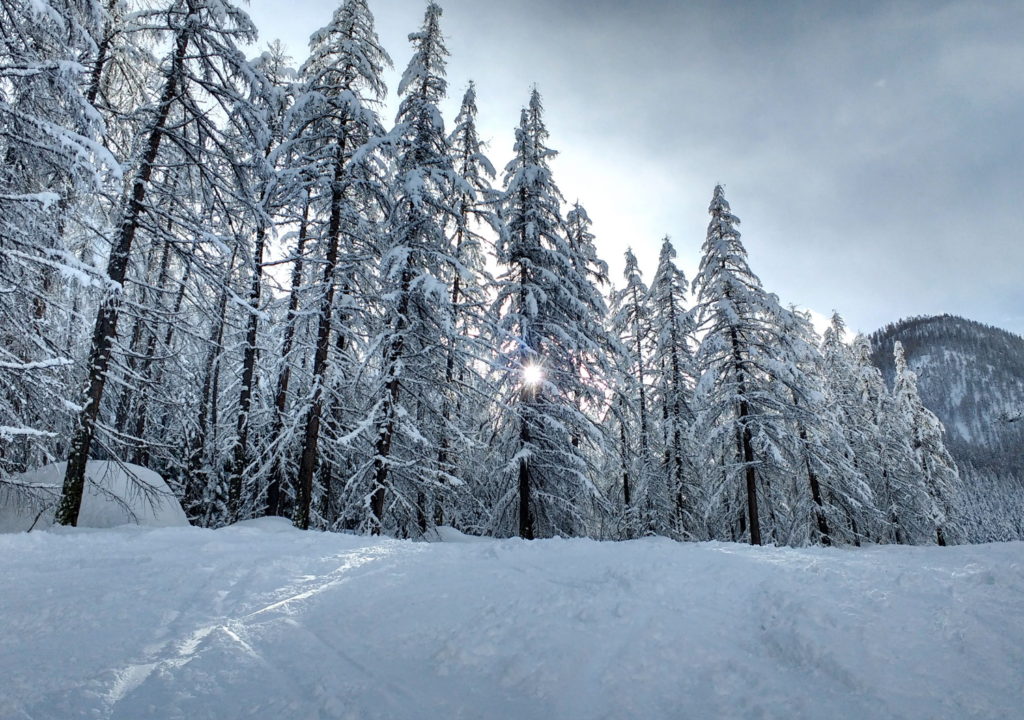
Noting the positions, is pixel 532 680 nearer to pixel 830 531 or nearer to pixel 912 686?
pixel 912 686

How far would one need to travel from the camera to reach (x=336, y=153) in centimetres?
1334

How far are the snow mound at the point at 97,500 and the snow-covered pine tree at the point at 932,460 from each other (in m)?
36.6

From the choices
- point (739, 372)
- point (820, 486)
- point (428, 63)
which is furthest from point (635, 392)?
point (428, 63)

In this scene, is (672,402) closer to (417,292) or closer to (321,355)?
(417,292)

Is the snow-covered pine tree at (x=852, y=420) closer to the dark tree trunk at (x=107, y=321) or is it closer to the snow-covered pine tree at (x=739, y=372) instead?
the snow-covered pine tree at (x=739, y=372)

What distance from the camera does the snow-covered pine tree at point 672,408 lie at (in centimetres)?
2150

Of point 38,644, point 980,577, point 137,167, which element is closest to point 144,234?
point 137,167

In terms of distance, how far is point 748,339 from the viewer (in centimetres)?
1820

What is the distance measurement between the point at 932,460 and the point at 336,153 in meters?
37.6

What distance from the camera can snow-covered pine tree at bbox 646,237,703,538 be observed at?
21.5 m

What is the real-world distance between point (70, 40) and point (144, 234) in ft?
11.9

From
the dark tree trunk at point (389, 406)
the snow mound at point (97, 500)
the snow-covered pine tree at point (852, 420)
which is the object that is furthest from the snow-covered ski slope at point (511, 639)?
the snow-covered pine tree at point (852, 420)

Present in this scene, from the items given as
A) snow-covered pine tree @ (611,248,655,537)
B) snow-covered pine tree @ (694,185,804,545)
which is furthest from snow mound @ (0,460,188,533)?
snow-covered pine tree @ (694,185,804,545)

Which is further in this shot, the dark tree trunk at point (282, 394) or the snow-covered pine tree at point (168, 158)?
the dark tree trunk at point (282, 394)
